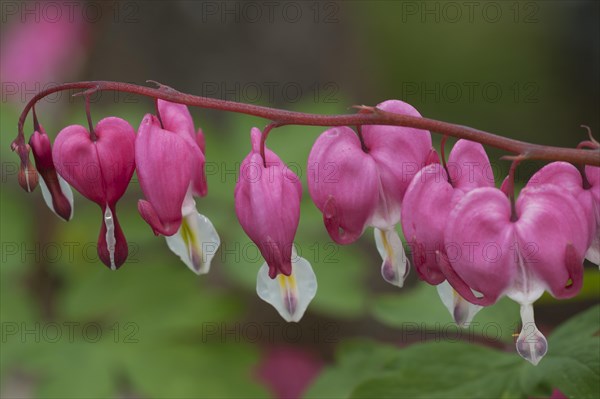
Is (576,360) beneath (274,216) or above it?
beneath

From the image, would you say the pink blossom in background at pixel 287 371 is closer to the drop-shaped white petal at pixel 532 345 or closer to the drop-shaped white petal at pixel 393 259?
the drop-shaped white petal at pixel 393 259

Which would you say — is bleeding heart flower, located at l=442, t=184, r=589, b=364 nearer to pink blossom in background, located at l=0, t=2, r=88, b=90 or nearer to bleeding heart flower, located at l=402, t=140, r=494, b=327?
bleeding heart flower, located at l=402, t=140, r=494, b=327

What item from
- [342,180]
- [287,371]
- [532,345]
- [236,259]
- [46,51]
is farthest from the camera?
[46,51]

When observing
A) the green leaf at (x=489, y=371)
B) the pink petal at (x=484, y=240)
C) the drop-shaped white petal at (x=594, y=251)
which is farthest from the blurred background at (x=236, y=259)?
the pink petal at (x=484, y=240)

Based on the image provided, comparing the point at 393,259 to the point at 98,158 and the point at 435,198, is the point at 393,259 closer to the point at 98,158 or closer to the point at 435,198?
the point at 435,198

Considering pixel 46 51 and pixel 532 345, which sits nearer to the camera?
pixel 532 345

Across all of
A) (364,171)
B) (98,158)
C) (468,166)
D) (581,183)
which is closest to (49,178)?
(98,158)

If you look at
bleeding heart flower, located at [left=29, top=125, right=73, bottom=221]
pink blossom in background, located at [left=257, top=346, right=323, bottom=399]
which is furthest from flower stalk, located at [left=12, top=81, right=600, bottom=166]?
pink blossom in background, located at [left=257, top=346, right=323, bottom=399]
